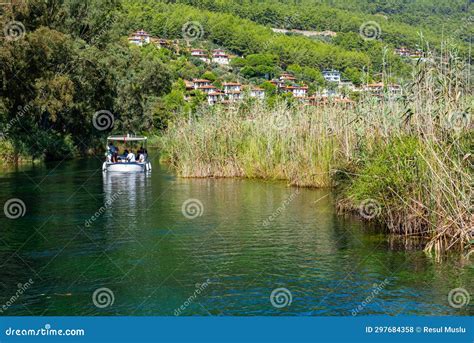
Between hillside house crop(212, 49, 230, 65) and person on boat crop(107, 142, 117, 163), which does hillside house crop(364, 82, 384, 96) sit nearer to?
Answer: person on boat crop(107, 142, 117, 163)

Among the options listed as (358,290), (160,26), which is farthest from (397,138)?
(160,26)

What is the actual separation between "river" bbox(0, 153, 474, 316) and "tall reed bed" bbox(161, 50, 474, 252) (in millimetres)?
716

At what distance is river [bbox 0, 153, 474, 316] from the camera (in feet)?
32.9

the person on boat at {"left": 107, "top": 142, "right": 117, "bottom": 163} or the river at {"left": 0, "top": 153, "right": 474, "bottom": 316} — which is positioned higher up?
the person on boat at {"left": 107, "top": 142, "right": 117, "bottom": 163}

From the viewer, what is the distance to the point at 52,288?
10914 millimetres

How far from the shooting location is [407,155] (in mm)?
14055

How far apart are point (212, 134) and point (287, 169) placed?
3.95m

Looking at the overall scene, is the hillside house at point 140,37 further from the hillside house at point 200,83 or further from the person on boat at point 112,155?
the person on boat at point 112,155

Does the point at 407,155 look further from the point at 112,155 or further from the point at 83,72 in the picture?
the point at 83,72

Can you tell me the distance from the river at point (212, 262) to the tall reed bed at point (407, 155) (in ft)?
2.35

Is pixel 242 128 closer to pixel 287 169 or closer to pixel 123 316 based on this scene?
pixel 287 169

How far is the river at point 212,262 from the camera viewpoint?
10023 millimetres

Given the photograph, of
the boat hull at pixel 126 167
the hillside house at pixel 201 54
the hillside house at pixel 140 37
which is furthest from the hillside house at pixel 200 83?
the boat hull at pixel 126 167

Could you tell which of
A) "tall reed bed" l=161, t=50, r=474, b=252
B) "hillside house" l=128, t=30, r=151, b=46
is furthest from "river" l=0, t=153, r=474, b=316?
"hillside house" l=128, t=30, r=151, b=46
